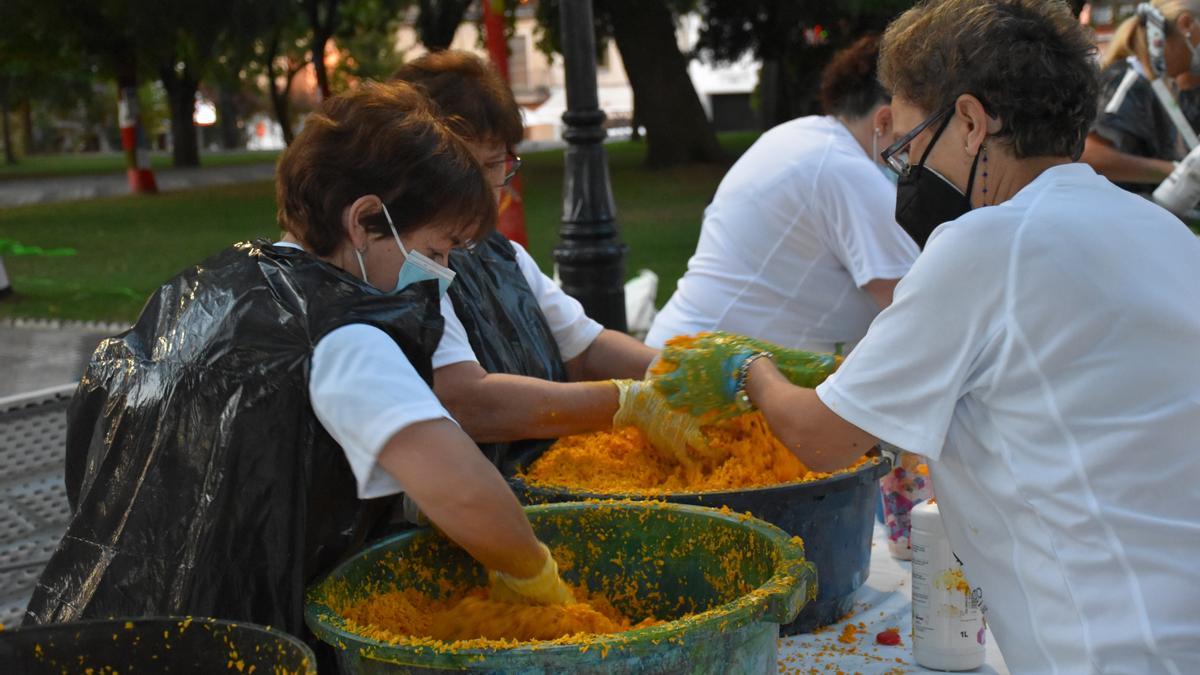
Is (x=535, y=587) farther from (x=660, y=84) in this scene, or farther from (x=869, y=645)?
(x=660, y=84)

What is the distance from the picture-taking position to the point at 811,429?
2.12 meters

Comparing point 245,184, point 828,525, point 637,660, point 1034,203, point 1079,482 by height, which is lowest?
point 245,184

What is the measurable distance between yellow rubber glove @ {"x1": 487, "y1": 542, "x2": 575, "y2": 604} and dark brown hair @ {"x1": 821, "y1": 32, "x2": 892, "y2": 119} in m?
2.11

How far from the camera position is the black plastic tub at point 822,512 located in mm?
2508

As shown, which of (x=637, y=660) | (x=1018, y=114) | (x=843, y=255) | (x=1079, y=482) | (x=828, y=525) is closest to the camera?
(x=637, y=660)

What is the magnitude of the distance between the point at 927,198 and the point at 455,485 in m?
0.92

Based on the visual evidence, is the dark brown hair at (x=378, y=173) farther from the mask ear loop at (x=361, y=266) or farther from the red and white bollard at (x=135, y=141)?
the red and white bollard at (x=135, y=141)

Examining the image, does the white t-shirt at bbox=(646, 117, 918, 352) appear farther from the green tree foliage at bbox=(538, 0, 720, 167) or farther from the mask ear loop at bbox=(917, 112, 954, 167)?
the green tree foliage at bbox=(538, 0, 720, 167)

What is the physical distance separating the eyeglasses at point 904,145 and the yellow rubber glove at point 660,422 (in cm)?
70

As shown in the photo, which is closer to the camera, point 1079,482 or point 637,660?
point 637,660

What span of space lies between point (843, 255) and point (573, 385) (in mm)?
1098

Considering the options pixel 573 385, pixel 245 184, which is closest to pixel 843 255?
pixel 573 385

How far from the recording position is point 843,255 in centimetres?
Answer: 361

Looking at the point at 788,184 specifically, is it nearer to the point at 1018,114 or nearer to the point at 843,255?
the point at 843,255
